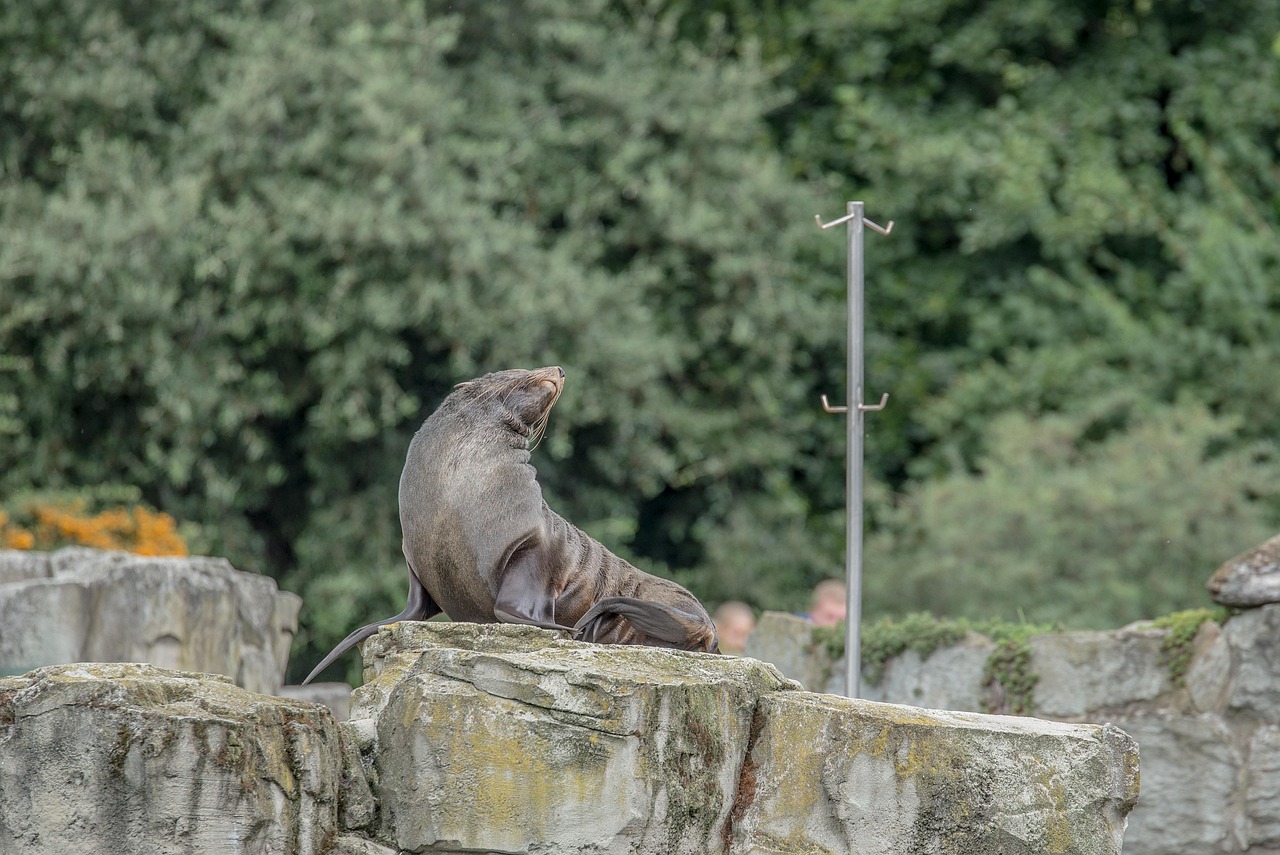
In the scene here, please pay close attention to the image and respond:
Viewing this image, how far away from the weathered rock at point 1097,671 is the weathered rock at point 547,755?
3.81 meters

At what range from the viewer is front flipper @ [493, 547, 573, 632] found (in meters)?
4.48

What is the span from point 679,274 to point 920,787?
9452mm

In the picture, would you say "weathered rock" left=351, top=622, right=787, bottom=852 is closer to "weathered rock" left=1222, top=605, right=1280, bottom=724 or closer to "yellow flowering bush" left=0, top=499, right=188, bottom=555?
"weathered rock" left=1222, top=605, right=1280, bottom=724

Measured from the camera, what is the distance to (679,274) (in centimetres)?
1326

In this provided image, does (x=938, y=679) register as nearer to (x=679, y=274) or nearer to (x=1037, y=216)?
(x=679, y=274)

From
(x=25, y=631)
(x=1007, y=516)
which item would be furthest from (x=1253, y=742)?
(x=25, y=631)

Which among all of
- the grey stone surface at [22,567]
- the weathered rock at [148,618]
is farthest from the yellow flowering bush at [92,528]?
the weathered rock at [148,618]

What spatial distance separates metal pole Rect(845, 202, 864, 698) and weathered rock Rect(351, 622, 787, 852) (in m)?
1.97

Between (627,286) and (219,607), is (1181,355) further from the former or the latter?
(219,607)

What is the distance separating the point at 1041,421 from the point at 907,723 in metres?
9.02

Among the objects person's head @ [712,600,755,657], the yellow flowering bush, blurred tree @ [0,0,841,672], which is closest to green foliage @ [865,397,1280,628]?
person's head @ [712,600,755,657]

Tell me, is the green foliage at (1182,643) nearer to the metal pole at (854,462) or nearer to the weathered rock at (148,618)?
the metal pole at (854,462)

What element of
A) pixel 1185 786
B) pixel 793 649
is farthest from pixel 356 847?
pixel 793 649

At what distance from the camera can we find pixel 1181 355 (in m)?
13.4
